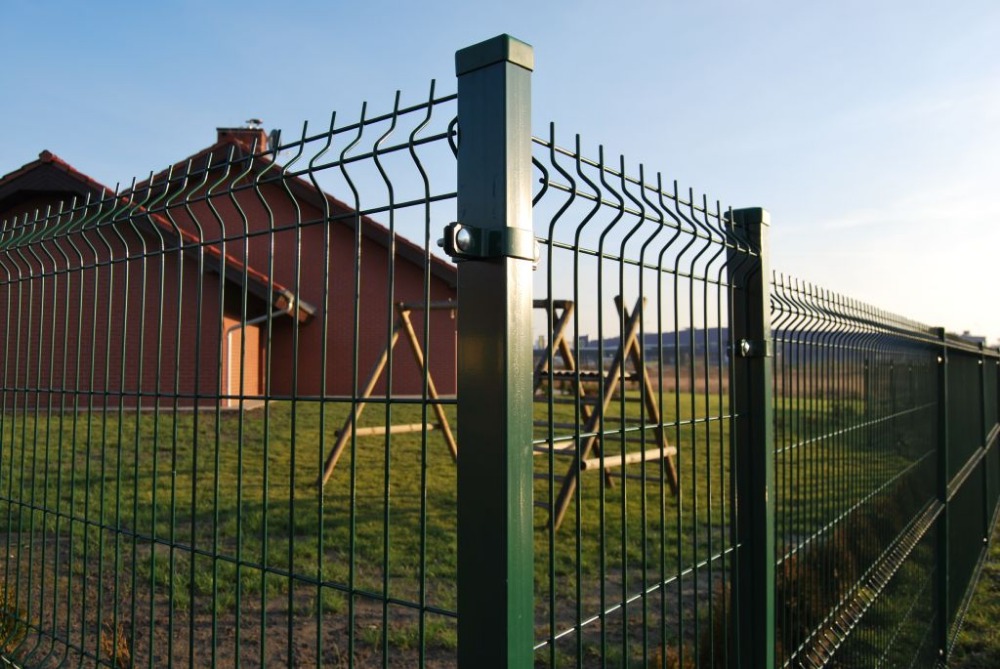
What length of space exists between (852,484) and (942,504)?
1.73 metres

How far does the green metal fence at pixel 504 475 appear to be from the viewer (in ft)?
4.18

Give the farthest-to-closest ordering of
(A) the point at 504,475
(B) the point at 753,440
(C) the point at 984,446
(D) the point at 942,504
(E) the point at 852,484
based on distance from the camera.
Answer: (C) the point at 984,446
(D) the point at 942,504
(E) the point at 852,484
(B) the point at 753,440
(A) the point at 504,475

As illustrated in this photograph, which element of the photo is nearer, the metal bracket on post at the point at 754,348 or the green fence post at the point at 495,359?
the green fence post at the point at 495,359

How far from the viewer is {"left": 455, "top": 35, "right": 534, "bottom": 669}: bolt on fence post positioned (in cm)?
122

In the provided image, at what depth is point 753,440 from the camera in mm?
2268

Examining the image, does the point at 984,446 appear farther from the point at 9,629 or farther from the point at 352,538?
the point at 9,629

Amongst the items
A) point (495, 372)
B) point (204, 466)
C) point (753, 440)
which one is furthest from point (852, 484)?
point (204, 466)

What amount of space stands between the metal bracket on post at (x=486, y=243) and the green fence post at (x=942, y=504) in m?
4.02

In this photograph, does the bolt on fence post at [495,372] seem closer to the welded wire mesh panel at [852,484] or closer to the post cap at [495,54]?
the post cap at [495,54]

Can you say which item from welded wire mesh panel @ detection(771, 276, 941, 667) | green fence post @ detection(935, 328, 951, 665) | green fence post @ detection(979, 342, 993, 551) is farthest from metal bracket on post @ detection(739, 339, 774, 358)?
green fence post @ detection(979, 342, 993, 551)

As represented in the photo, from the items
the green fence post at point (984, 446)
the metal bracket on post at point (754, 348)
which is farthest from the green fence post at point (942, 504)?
the metal bracket on post at point (754, 348)

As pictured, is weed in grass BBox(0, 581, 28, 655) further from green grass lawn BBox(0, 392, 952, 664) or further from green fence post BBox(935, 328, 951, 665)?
green fence post BBox(935, 328, 951, 665)

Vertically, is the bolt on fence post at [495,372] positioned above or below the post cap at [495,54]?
below

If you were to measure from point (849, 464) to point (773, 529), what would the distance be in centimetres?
91
